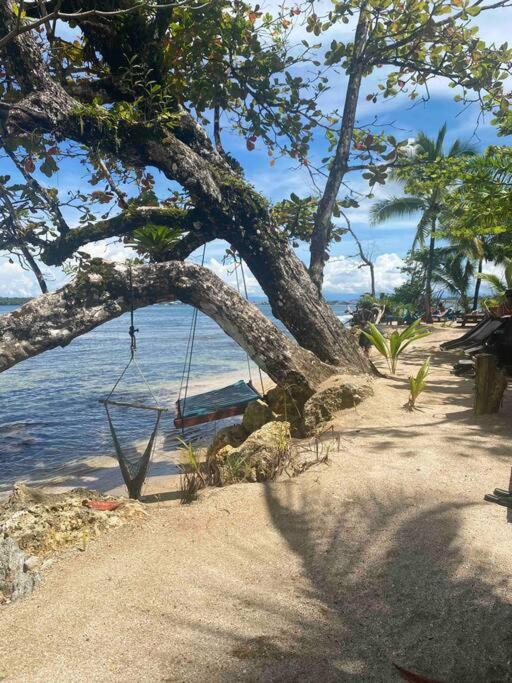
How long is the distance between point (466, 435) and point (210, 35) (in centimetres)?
701

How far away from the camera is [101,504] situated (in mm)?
3592

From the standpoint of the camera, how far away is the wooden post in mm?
5477

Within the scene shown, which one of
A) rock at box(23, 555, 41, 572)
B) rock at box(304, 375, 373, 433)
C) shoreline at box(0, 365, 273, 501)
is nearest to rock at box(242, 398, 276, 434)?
rock at box(304, 375, 373, 433)

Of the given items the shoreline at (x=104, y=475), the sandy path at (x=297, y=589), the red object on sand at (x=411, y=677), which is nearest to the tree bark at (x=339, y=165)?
the shoreline at (x=104, y=475)

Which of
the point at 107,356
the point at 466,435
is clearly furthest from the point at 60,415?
the point at 107,356

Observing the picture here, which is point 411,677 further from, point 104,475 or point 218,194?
point 218,194

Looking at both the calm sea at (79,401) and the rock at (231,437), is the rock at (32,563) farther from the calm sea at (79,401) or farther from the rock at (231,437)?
the calm sea at (79,401)

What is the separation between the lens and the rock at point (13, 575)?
2533 mm

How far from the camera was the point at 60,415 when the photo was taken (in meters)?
11.3

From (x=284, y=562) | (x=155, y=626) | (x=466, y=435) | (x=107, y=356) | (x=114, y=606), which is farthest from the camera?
(x=107, y=356)

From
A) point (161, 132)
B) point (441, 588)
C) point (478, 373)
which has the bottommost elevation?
point (441, 588)

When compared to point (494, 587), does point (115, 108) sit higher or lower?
higher

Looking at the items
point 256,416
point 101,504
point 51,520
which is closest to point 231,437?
point 256,416

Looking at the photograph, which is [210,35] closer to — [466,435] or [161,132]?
[161,132]
